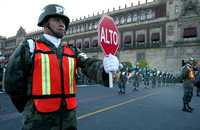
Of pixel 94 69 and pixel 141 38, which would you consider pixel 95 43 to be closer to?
pixel 141 38

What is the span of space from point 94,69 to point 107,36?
1.12ft

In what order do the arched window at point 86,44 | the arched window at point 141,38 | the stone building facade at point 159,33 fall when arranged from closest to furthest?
1. the stone building facade at point 159,33
2. the arched window at point 141,38
3. the arched window at point 86,44

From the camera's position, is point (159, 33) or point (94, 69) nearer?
point (94, 69)

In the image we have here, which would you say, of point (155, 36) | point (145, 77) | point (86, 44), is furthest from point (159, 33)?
point (145, 77)

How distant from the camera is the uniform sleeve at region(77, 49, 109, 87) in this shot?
2.47 meters

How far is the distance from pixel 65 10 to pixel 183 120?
5.72 metres

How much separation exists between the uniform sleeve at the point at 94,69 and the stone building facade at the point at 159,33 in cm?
3624

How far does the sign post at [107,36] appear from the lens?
2.38 metres

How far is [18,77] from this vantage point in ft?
7.38

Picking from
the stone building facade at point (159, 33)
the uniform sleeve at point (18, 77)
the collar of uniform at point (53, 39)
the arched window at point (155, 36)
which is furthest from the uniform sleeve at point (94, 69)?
the arched window at point (155, 36)

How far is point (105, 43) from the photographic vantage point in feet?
7.94

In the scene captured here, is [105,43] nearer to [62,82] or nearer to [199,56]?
[62,82]

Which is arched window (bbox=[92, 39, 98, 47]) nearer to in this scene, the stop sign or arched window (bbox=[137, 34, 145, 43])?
arched window (bbox=[137, 34, 145, 43])

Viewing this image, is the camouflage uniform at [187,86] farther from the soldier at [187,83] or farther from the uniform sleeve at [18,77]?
the uniform sleeve at [18,77]
